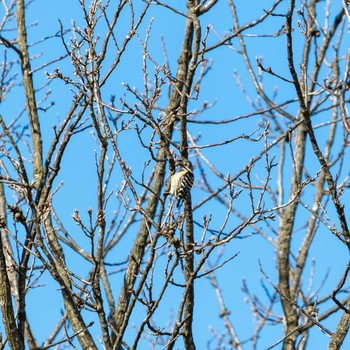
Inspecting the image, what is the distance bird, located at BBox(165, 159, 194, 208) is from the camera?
14.1ft

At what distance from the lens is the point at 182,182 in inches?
Answer: 171

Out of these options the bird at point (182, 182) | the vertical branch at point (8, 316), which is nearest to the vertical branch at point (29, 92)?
the vertical branch at point (8, 316)

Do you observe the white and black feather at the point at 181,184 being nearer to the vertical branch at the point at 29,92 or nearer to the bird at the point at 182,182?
the bird at the point at 182,182

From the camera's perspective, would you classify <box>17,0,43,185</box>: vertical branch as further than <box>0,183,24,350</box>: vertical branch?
Yes

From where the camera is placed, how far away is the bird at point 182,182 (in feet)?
14.1

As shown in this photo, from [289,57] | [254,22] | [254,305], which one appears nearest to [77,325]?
[289,57]

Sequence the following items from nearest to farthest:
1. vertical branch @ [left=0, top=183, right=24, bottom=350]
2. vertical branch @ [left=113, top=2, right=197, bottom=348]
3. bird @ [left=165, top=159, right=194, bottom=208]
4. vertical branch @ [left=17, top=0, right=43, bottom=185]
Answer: vertical branch @ [left=0, top=183, right=24, bottom=350], bird @ [left=165, top=159, right=194, bottom=208], vertical branch @ [left=113, top=2, right=197, bottom=348], vertical branch @ [left=17, top=0, right=43, bottom=185]

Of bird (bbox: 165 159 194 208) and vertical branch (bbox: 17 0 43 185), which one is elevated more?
vertical branch (bbox: 17 0 43 185)

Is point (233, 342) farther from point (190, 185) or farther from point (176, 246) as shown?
point (176, 246)

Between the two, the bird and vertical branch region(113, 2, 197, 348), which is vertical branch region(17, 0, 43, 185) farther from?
the bird

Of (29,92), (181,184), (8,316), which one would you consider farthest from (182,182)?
(29,92)

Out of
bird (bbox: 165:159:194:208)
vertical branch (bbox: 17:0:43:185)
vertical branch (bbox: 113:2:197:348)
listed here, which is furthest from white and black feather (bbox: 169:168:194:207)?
vertical branch (bbox: 17:0:43:185)

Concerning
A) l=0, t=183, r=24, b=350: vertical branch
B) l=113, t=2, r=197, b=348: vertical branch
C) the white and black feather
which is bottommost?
l=0, t=183, r=24, b=350: vertical branch

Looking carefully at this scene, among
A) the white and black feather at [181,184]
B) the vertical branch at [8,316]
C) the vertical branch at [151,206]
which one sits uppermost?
the vertical branch at [151,206]
